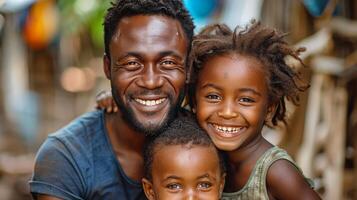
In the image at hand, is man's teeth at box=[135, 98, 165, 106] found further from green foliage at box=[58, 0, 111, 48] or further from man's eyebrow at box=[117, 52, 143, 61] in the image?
green foliage at box=[58, 0, 111, 48]

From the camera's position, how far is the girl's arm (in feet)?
9.71

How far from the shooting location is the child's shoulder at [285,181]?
2.96 meters

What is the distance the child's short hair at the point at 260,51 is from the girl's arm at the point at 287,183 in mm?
344

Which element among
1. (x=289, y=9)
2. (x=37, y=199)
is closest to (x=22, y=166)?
(x=289, y=9)

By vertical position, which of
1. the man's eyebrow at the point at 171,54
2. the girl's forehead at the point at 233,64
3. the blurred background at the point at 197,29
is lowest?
the blurred background at the point at 197,29

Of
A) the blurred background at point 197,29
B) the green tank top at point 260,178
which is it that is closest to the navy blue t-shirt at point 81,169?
the green tank top at point 260,178

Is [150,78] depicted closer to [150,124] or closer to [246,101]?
[150,124]

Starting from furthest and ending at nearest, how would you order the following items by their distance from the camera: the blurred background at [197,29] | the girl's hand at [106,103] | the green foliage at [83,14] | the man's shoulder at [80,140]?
1. the green foliage at [83,14]
2. the blurred background at [197,29]
3. the girl's hand at [106,103]
4. the man's shoulder at [80,140]

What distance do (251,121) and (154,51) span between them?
0.53 m

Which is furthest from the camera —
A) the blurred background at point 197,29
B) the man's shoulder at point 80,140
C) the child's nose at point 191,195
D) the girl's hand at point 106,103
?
the blurred background at point 197,29

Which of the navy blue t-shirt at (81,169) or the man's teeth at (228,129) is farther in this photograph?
the navy blue t-shirt at (81,169)

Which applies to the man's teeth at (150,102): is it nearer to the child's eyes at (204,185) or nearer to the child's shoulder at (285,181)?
the child's eyes at (204,185)

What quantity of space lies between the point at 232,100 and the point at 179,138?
11.1 inches

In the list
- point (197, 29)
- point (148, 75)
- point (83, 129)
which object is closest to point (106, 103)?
point (83, 129)
